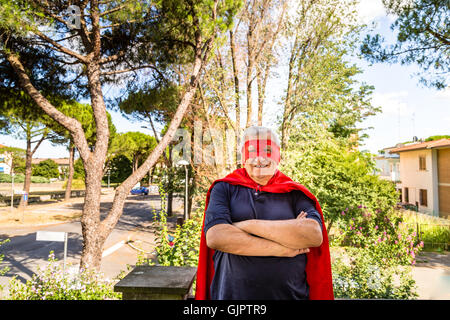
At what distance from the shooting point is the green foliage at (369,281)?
3.86 m

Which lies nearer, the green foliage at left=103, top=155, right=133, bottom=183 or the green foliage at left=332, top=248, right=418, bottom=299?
the green foliage at left=332, top=248, right=418, bottom=299

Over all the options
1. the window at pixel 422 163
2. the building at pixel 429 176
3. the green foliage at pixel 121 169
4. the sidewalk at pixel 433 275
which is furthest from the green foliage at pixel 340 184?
the green foliage at pixel 121 169

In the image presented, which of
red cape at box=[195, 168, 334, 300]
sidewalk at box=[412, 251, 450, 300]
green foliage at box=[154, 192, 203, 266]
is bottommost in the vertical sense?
sidewalk at box=[412, 251, 450, 300]

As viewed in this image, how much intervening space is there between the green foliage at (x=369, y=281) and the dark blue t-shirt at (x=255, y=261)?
3.30 metres

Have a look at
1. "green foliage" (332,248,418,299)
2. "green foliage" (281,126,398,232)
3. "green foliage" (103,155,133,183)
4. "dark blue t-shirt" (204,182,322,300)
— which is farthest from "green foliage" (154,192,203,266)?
"green foliage" (103,155,133,183)

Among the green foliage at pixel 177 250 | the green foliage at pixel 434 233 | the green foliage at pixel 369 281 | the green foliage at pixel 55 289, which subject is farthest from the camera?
the green foliage at pixel 434 233

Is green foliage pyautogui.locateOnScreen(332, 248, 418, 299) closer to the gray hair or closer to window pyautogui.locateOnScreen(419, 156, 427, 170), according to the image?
the gray hair

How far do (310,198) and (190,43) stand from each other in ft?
18.3

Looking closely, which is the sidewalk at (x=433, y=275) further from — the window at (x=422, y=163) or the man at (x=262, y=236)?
the window at (x=422, y=163)

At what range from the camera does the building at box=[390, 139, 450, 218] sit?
1611 cm

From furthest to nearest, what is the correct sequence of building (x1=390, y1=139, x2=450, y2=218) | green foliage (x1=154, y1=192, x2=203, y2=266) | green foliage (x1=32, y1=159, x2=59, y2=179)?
green foliage (x1=32, y1=159, x2=59, y2=179) < building (x1=390, y1=139, x2=450, y2=218) < green foliage (x1=154, y1=192, x2=203, y2=266)

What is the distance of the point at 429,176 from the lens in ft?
57.4

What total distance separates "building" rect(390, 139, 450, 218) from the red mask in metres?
18.1
